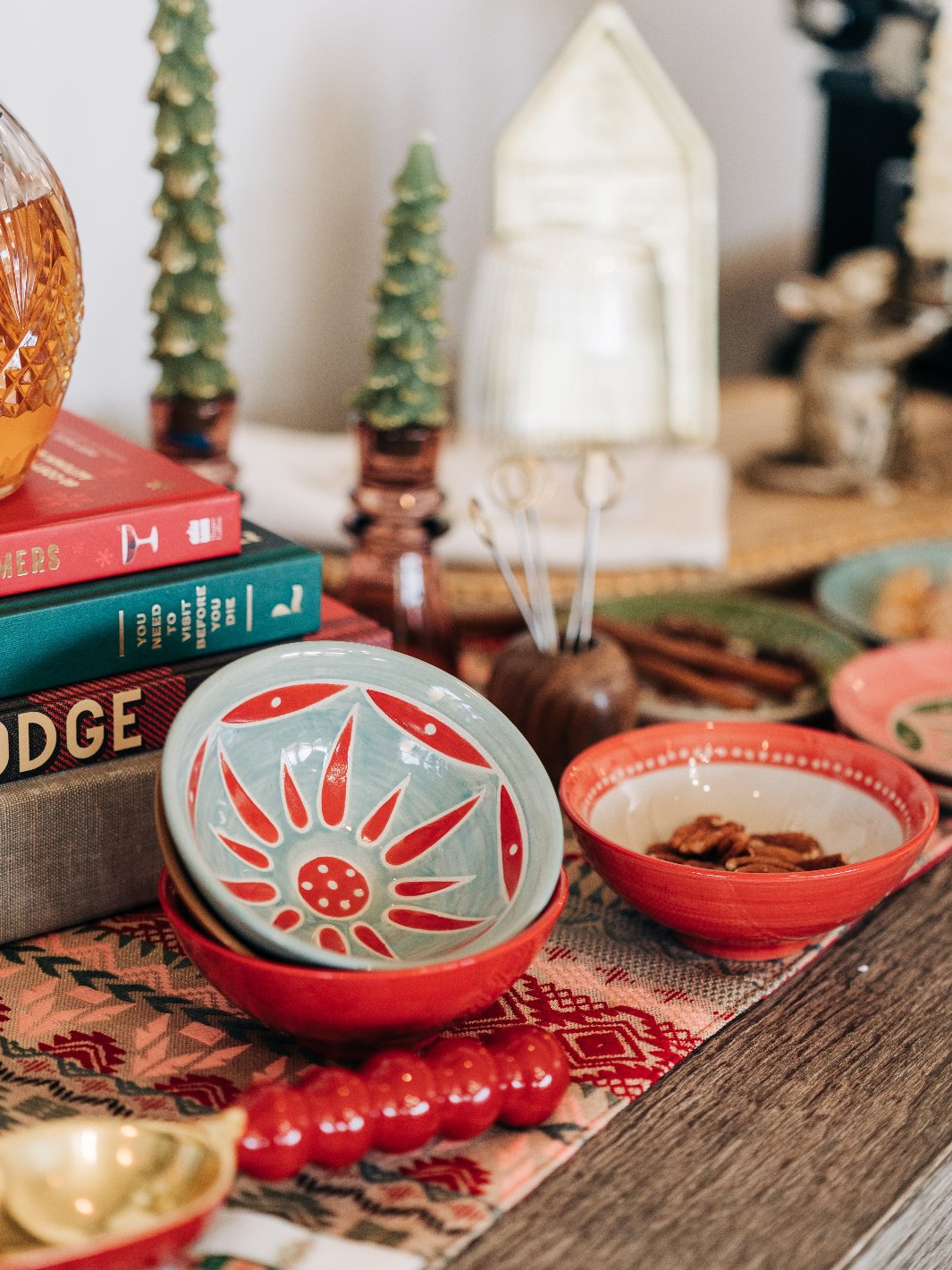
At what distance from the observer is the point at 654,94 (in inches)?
46.1

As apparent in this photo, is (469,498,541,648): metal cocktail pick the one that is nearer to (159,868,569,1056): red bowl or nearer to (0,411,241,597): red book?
(0,411,241,597): red book

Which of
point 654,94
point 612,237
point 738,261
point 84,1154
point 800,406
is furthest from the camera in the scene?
point 738,261

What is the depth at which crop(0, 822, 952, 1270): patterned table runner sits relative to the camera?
0.47 m

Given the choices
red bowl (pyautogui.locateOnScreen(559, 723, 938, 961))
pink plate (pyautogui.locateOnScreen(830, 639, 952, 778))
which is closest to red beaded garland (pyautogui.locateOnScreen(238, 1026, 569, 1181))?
red bowl (pyautogui.locateOnScreen(559, 723, 938, 961))

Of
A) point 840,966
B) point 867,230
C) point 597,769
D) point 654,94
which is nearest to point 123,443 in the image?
point 597,769

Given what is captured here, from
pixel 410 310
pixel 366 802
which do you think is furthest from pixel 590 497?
pixel 366 802

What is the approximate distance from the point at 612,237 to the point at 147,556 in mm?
553

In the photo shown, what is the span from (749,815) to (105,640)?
0.32 m

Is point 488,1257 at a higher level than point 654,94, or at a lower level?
lower

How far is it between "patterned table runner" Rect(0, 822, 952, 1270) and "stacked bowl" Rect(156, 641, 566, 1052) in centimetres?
5

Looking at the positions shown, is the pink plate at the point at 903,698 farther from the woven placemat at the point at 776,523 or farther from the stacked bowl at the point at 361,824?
the stacked bowl at the point at 361,824

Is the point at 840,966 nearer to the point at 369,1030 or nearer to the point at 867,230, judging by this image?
the point at 369,1030

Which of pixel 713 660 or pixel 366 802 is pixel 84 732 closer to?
pixel 366 802

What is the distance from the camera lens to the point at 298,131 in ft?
3.80
